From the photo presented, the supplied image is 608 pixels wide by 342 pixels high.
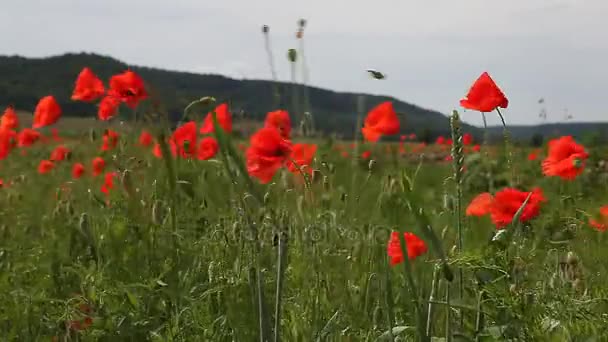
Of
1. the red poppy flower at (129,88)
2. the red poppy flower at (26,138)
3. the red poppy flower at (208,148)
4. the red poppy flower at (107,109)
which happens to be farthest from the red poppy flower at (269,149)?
the red poppy flower at (26,138)

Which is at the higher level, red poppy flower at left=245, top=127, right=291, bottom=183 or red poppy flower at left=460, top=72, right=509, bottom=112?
red poppy flower at left=460, top=72, right=509, bottom=112

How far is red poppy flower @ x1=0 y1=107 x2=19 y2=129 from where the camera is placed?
4.32 m

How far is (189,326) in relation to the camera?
2096 millimetres

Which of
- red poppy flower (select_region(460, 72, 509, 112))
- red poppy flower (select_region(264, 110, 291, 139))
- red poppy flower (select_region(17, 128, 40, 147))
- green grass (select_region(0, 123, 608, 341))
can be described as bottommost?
green grass (select_region(0, 123, 608, 341))

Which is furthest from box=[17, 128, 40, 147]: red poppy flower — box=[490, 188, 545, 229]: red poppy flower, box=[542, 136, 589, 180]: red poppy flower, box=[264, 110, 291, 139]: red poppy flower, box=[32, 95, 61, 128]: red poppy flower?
box=[490, 188, 545, 229]: red poppy flower

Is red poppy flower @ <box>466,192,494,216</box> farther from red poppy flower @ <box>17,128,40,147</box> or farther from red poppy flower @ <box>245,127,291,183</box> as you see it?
red poppy flower @ <box>17,128,40,147</box>

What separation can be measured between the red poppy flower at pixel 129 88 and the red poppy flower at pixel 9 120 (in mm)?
1832

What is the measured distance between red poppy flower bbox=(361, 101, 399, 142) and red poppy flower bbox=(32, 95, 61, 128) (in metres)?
2.14

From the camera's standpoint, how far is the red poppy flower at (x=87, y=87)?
3.20 m

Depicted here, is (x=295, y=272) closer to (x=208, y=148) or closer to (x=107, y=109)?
(x=208, y=148)

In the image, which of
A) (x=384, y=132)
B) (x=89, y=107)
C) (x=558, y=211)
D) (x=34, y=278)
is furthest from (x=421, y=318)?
(x=89, y=107)

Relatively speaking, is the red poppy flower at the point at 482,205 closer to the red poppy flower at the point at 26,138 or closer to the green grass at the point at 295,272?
the green grass at the point at 295,272

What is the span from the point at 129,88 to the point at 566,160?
1531 millimetres

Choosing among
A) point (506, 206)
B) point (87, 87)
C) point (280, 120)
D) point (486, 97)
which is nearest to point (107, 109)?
point (87, 87)
